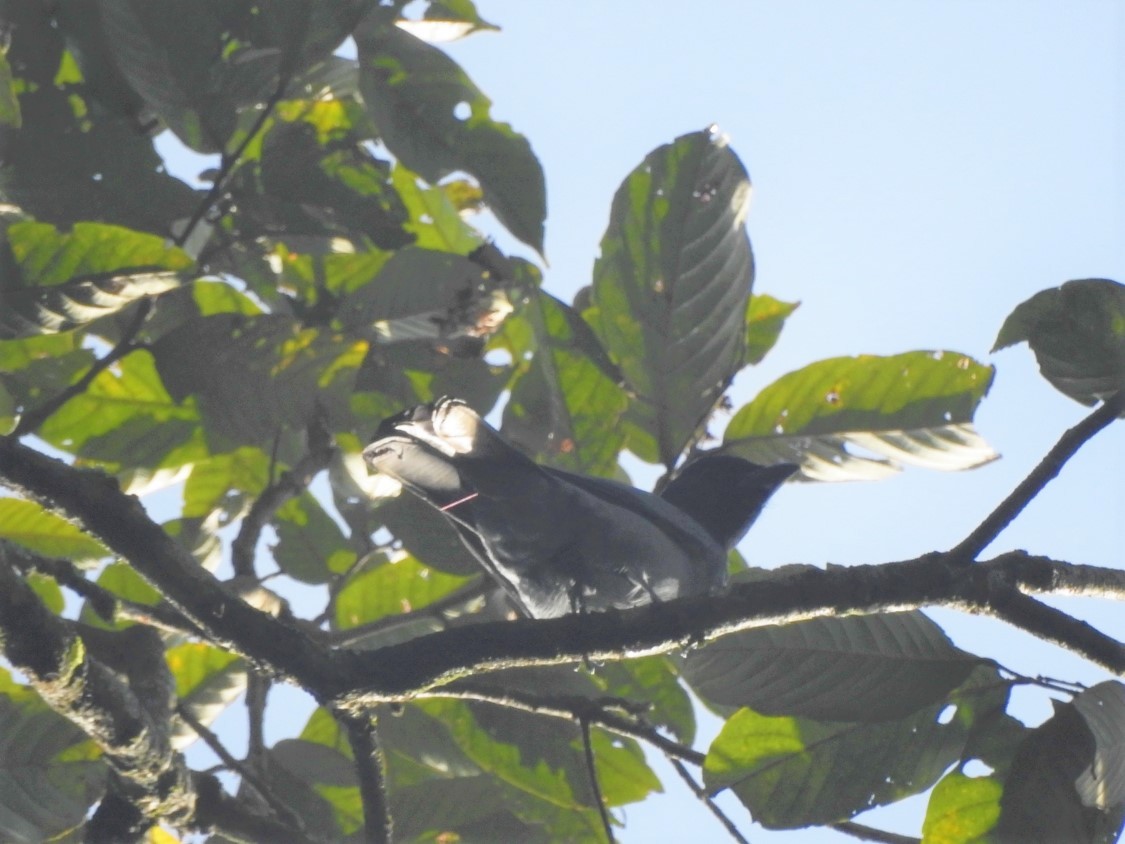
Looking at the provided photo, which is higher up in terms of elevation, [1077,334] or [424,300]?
[424,300]

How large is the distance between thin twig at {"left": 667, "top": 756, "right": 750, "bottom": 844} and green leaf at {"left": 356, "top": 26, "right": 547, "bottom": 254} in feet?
4.15

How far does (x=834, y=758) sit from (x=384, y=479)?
1.44m

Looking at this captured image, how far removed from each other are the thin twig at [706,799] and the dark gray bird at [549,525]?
0.51 m

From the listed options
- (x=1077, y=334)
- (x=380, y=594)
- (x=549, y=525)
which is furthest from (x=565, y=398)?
(x=1077, y=334)

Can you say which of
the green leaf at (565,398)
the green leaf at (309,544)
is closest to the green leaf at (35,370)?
the green leaf at (309,544)

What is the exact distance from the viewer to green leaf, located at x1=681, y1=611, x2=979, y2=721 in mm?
2131

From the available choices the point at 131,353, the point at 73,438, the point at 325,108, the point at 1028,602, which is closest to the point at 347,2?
the point at 325,108

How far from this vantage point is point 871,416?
2.78 m

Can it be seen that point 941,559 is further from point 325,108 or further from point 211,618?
point 325,108

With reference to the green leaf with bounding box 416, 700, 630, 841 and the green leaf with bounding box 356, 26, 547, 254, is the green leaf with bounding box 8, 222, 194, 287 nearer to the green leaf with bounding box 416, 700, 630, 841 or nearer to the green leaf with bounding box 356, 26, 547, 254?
the green leaf with bounding box 356, 26, 547, 254

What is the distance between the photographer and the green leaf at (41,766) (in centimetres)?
255

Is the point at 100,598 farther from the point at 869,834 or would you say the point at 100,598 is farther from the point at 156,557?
the point at 869,834

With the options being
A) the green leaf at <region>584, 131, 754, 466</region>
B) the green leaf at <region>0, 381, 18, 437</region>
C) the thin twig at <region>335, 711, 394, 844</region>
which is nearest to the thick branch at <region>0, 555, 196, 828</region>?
the thin twig at <region>335, 711, 394, 844</region>

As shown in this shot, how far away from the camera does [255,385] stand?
9.16 ft
